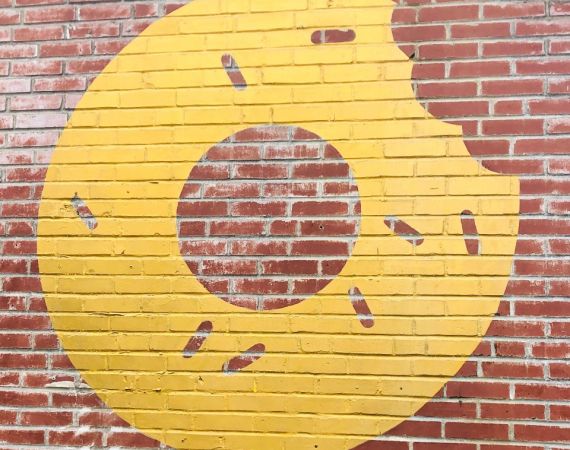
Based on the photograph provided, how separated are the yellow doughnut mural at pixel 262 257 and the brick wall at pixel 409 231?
2.3 inches

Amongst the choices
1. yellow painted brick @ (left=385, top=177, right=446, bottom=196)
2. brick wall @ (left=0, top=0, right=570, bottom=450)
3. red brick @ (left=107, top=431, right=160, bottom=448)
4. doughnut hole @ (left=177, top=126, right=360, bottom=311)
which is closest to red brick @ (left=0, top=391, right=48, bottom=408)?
brick wall @ (left=0, top=0, right=570, bottom=450)

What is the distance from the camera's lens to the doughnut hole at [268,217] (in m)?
2.58

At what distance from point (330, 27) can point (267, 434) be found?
178cm

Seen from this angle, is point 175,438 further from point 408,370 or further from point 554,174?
point 554,174

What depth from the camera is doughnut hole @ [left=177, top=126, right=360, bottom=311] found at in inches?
102

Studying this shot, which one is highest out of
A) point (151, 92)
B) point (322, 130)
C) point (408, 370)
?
point (151, 92)

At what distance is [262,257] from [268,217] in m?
0.18

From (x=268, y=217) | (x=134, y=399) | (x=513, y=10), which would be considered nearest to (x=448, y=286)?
(x=268, y=217)

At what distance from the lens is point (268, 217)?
8.59 ft

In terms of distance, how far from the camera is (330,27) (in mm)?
2623

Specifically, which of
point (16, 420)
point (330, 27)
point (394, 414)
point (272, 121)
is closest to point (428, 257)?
point (394, 414)

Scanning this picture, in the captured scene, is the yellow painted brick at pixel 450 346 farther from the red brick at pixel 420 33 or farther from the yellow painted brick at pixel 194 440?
the red brick at pixel 420 33

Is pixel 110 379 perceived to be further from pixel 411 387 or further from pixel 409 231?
pixel 409 231

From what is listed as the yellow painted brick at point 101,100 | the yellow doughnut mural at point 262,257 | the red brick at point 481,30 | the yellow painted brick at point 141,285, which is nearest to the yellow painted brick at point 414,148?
the yellow doughnut mural at point 262,257
